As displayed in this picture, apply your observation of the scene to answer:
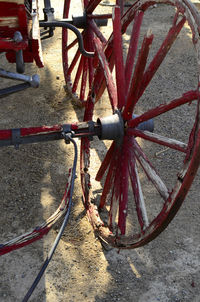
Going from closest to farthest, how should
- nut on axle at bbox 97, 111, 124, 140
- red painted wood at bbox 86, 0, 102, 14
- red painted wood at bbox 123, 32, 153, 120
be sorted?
1. red painted wood at bbox 123, 32, 153, 120
2. nut on axle at bbox 97, 111, 124, 140
3. red painted wood at bbox 86, 0, 102, 14

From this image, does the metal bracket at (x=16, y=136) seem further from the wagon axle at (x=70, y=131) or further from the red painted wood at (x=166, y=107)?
the red painted wood at (x=166, y=107)

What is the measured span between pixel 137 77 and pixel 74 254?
1244 millimetres

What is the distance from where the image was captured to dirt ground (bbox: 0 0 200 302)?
2.47 meters

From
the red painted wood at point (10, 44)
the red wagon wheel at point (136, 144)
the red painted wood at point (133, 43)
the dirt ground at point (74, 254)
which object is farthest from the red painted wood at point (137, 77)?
the dirt ground at point (74, 254)

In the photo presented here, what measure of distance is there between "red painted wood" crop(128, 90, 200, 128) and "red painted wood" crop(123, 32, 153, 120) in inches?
2.7

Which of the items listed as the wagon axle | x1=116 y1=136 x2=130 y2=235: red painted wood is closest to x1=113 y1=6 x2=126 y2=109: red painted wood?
the wagon axle

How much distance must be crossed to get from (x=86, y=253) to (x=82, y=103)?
66.1 inches

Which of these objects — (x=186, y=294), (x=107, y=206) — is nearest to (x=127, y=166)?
(x=107, y=206)

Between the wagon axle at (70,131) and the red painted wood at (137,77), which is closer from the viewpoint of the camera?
the red painted wood at (137,77)

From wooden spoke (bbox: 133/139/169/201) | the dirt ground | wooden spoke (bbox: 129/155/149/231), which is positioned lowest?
the dirt ground

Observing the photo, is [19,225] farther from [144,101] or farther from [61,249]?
[144,101]

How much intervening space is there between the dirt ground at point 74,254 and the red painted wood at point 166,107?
935 mm

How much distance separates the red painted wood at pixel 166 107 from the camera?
1.86m

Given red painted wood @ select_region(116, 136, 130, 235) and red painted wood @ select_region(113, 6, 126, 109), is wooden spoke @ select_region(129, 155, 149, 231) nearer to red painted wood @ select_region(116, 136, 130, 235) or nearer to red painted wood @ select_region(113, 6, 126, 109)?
red painted wood @ select_region(116, 136, 130, 235)
